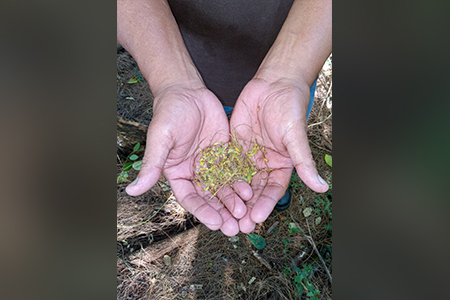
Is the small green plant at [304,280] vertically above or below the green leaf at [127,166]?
below

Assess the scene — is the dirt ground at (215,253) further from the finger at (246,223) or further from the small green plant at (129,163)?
the finger at (246,223)

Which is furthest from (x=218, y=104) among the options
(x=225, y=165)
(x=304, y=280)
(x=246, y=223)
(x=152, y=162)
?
(x=304, y=280)

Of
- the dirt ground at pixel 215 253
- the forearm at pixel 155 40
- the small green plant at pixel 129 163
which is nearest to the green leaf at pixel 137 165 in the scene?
the small green plant at pixel 129 163

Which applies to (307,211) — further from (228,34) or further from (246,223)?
(228,34)

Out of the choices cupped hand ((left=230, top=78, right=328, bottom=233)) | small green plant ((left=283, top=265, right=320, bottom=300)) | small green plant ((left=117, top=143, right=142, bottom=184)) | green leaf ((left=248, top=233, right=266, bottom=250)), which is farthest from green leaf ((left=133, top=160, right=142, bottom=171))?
small green plant ((left=283, top=265, right=320, bottom=300))

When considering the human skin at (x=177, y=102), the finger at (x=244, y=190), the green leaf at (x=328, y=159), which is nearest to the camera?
the human skin at (x=177, y=102)
